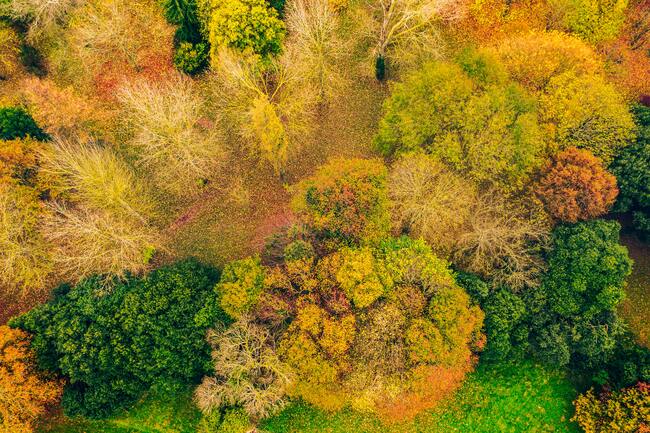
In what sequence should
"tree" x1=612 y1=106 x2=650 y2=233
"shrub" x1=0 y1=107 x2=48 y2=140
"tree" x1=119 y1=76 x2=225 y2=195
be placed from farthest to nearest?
"shrub" x1=0 y1=107 x2=48 y2=140
"tree" x1=612 y1=106 x2=650 y2=233
"tree" x1=119 y1=76 x2=225 y2=195

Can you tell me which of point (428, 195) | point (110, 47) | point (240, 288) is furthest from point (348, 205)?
point (110, 47)

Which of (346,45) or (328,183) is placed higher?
(346,45)

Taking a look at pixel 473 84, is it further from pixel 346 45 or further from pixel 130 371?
pixel 130 371

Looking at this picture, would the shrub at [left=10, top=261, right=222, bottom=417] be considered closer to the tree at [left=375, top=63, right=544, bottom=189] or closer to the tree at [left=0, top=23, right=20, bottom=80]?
the tree at [left=375, top=63, right=544, bottom=189]

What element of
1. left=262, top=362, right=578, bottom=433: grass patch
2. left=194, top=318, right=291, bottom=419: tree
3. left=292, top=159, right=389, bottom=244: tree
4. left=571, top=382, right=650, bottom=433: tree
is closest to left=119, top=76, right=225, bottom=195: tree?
left=292, top=159, right=389, bottom=244: tree

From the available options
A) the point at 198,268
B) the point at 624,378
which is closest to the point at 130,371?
the point at 198,268

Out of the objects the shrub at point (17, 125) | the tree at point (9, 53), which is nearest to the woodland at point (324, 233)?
the shrub at point (17, 125)

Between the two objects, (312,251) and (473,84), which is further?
(473,84)
